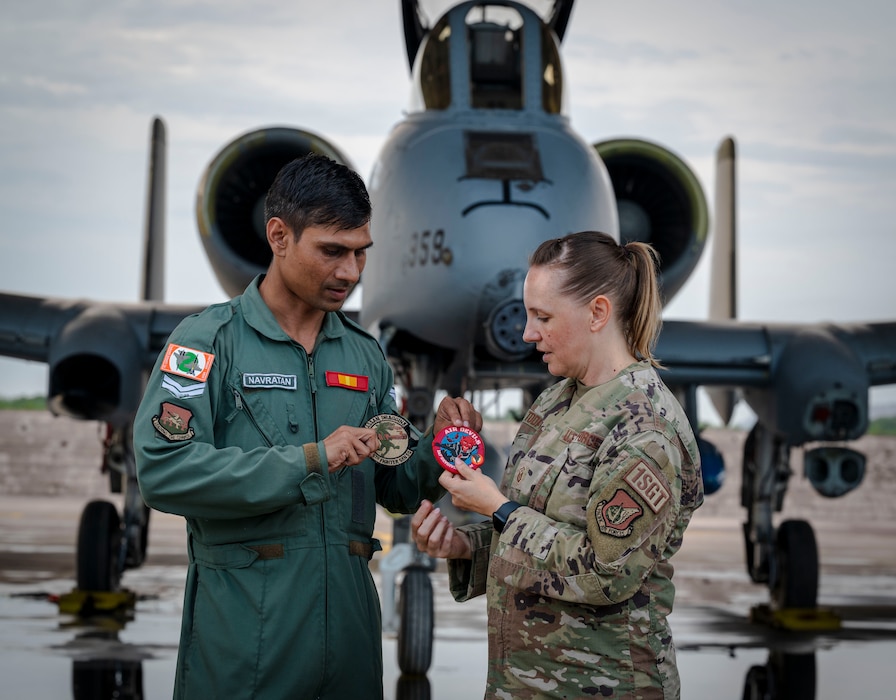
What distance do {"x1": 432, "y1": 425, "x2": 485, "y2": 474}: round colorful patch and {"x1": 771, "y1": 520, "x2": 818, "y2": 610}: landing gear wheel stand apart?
7.25m

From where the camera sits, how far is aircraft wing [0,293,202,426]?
7.13 meters

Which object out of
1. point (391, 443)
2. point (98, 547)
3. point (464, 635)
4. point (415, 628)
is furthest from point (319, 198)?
point (98, 547)

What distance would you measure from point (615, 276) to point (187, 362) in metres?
0.94

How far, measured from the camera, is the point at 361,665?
7.70 feet

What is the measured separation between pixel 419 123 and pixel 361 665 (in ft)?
16.3

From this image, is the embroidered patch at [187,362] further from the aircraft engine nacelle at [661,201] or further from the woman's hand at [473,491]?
the aircraft engine nacelle at [661,201]

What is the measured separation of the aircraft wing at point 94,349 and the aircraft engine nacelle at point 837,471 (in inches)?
201

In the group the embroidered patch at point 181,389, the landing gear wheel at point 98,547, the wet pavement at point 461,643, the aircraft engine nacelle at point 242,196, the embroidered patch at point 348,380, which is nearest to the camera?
the embroidered patch at point 181,389

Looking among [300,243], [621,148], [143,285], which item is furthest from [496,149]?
[143,285]

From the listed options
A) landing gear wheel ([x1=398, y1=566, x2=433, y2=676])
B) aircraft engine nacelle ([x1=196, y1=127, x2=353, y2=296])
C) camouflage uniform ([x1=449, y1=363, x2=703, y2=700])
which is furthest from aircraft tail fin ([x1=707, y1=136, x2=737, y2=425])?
camouflage uniform ([x1=449, y1=363, x2=703, y2=700])


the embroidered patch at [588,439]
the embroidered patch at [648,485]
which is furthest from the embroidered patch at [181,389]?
the embroidered patch at [648,485]

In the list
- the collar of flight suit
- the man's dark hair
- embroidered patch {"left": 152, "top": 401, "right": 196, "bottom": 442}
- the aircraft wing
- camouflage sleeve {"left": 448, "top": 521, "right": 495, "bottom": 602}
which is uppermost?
the aircraft wing

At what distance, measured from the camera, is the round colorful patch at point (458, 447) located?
2252 mm

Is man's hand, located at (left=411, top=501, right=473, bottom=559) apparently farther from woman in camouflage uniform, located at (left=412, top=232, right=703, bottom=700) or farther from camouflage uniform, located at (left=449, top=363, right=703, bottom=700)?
camouflage uniform, located at (left=449, top=363, right=703, bottom=700)
